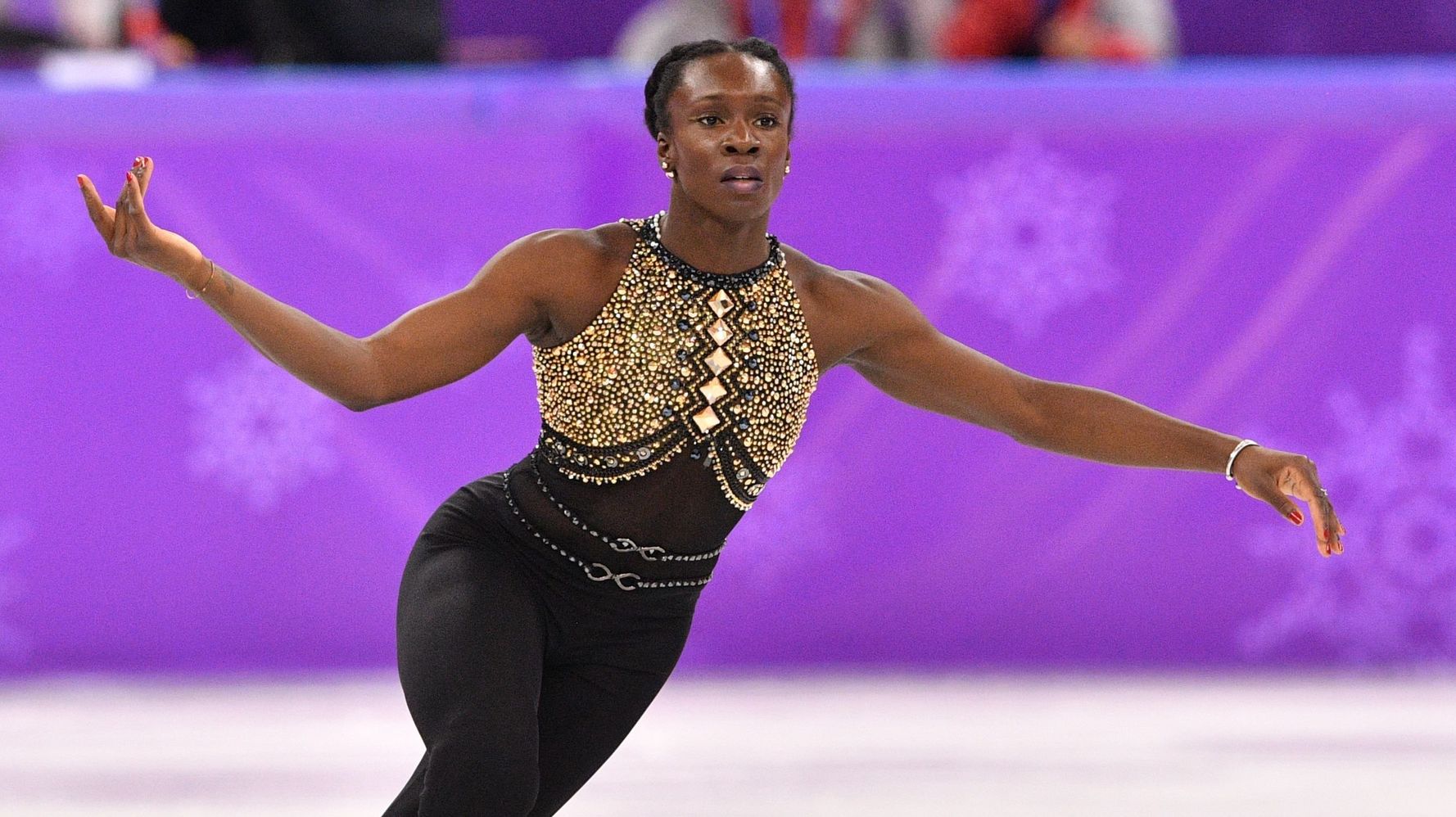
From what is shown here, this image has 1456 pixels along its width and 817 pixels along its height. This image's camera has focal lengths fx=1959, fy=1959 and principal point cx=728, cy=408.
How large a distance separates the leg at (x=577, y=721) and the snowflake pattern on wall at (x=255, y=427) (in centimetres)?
266

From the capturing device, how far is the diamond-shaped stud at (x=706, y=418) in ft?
10.1

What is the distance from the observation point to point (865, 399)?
565cm

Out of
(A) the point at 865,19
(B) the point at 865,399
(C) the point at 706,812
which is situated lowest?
(C) the point at 706,812

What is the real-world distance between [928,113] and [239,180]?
1.98m

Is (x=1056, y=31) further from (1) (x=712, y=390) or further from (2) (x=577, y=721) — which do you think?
(2) (x=577, y=721)

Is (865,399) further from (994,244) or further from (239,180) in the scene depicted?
(239,180)

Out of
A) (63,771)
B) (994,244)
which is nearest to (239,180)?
(63,771)

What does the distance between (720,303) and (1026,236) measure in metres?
2.70

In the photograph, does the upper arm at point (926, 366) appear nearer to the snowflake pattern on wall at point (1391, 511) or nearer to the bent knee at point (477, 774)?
the bent knee at point (477, 774)

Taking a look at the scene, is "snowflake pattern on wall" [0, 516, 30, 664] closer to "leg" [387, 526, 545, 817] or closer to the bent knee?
"leg" [387, 526, 545, 817]

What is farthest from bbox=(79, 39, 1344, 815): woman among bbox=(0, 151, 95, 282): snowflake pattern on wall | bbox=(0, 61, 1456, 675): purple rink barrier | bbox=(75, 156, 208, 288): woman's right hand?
bbox=(0, 151, 95, 282): snowflake pattern on wall

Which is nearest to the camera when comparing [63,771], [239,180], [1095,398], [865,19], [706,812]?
[1095,398]

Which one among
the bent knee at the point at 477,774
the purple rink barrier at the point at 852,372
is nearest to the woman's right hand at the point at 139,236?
the bent knee at the point at 477,774

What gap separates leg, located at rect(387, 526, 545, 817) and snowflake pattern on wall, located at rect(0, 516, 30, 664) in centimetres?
289
